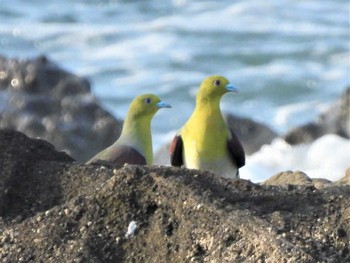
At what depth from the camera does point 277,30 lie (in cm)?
2262

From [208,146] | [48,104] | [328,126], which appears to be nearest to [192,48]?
[328,126]

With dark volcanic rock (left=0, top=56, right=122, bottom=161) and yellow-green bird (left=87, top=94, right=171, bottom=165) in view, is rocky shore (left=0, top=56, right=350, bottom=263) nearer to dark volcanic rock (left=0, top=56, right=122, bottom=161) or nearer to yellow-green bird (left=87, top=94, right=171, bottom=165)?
yellow-green bird (left=87, top=94, right=171, bottom=165)

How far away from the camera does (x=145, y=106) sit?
8969 mm

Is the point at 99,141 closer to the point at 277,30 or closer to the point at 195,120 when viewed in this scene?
the point at 195,120

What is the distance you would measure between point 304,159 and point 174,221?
725 centimetres

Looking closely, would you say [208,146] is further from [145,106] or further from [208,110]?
[145,106]

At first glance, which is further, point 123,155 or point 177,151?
point 177,151

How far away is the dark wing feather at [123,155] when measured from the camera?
7806mm

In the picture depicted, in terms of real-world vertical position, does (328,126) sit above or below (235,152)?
above

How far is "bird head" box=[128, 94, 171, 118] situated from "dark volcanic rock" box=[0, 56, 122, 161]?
2.97m

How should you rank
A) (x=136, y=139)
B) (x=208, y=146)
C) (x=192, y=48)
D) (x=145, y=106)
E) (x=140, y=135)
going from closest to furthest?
(x=208, y=146), (x=136, y=139), (x=140, y=135), (x=145, y=106), (x=192, y=48)

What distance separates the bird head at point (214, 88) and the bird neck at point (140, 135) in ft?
1.39

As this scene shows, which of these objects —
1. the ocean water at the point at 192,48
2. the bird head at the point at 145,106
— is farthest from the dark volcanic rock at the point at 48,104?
the ocean water at the point at 192,48

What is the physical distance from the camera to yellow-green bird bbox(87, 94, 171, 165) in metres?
7.91
